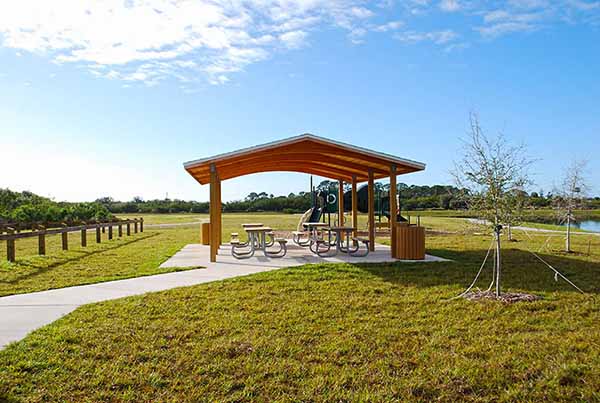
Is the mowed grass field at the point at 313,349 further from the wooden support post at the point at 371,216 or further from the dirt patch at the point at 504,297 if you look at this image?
the wooden support post at the point at 371,216

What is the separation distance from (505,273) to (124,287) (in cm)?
711

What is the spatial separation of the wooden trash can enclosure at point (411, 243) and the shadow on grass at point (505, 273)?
1.86 feet

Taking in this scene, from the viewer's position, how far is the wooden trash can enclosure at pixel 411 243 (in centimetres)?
1085

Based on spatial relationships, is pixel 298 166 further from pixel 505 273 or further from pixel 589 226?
pixel 589 226

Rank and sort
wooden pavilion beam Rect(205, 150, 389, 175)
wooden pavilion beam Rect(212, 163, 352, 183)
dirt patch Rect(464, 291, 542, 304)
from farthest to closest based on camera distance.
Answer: wooden pavilion beam Rect(212, 163, 352, 183) < wooden pavilion beam Rect(205, 150, 389, 175) < dirt patch Rect(464, 291, 542, 304)

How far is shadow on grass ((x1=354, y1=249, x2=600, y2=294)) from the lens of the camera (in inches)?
303

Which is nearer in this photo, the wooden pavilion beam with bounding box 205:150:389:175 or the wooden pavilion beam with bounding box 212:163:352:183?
the wooden pavilion beam with bounding box 205:150:389:175

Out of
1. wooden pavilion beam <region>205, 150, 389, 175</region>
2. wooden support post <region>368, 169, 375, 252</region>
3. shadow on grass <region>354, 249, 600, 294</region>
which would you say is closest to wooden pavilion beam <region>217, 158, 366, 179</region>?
wooden pavilion beam <region>205, 150, 389, 175</region>

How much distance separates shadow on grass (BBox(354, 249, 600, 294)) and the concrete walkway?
1113mm

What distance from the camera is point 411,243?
35.7 ft

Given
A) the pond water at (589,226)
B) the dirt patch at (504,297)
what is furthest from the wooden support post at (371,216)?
the pond water at (589,226)

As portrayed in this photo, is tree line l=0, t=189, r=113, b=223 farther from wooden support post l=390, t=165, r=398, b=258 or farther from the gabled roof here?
wooden support post l=390, t=165, r=398, b=258

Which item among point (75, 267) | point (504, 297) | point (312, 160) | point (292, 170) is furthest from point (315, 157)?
point (504, 297)

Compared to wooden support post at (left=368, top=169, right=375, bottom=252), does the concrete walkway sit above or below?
below
